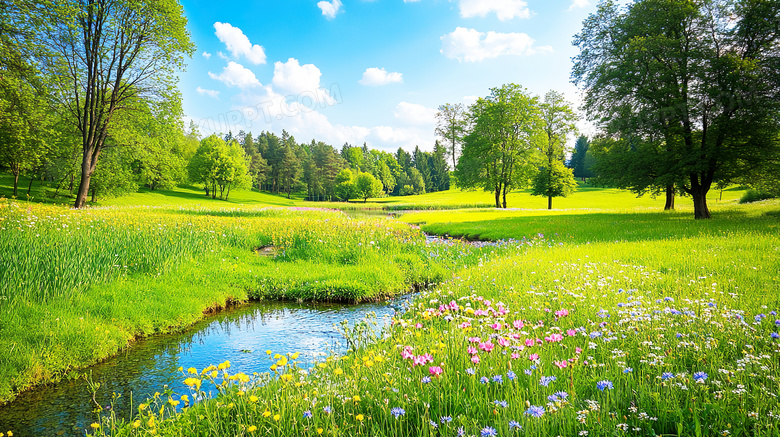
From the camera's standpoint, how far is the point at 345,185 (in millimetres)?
83500

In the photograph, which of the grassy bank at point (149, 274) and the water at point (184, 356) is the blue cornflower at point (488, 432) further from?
the grassy bank at point (149, 274)

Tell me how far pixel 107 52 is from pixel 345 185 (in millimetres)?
63180

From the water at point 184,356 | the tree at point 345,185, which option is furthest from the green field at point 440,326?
the tree at point 345,185

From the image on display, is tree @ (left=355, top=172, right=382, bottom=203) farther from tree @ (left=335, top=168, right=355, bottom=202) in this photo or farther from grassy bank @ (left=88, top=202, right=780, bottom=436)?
grassy bank @ (left=88, top=202, right=780, bottom=436)

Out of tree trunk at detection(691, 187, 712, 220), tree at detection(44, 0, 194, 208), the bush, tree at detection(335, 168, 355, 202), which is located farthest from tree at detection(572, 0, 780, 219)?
tree at detection(335, 168, 355, 202)

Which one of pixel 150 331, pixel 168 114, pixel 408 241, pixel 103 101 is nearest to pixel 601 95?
pixel 408 241

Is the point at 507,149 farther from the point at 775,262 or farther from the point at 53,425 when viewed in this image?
the point at 53,425

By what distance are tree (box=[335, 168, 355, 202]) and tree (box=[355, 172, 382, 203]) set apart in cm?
170

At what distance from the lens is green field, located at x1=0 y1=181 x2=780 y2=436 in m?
2.37

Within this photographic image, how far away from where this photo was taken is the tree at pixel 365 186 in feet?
265

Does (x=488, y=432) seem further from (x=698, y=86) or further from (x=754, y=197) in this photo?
(x=754, y=197)

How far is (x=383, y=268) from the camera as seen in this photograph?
10.1 m

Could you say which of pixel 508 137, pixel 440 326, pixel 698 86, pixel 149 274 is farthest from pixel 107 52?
pixel 508 137

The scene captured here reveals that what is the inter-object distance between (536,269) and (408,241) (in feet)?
18.6
